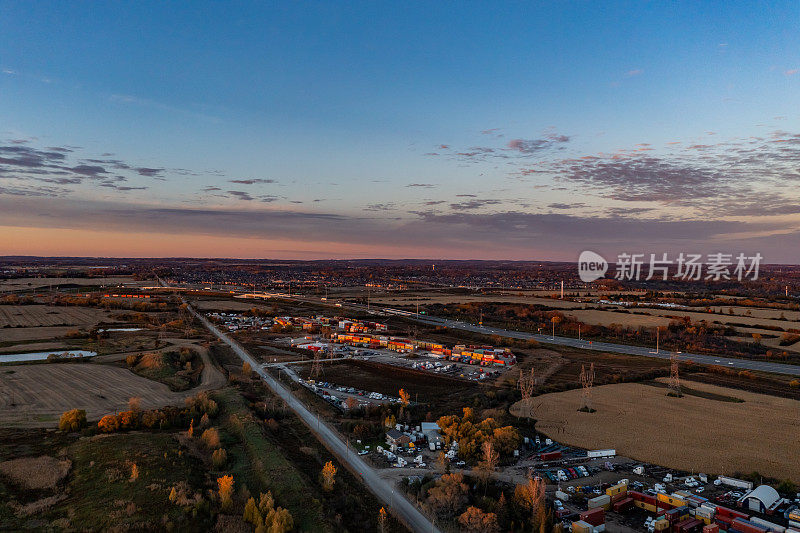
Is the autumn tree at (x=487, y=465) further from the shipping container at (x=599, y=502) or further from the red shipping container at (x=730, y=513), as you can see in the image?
the red shipping container at (x=730, y=513)

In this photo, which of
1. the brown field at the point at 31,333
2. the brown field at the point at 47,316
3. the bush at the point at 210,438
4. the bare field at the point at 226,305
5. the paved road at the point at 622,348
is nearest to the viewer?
the bush at the point at 210,438

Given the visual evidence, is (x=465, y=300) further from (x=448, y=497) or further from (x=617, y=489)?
A: (x=448, y=497)

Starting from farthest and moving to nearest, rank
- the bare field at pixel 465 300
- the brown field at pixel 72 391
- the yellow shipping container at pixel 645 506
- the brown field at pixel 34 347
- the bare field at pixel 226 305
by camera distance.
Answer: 1. the bare field at pixel 465 300
2. the bare field at pixel 226 305
3. the brown field at pixel 34 347
4. the brown field at pixel 72 391
5. the yellow shipping container at pixel 645 506

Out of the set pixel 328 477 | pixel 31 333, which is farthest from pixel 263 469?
pixel 31 333

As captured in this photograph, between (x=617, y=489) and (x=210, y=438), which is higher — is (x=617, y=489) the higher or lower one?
the higher one

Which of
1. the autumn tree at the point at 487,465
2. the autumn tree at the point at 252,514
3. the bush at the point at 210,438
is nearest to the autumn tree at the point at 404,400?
the autumn tree at the point at 487,465

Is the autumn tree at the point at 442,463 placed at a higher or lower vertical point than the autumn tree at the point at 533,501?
lower
